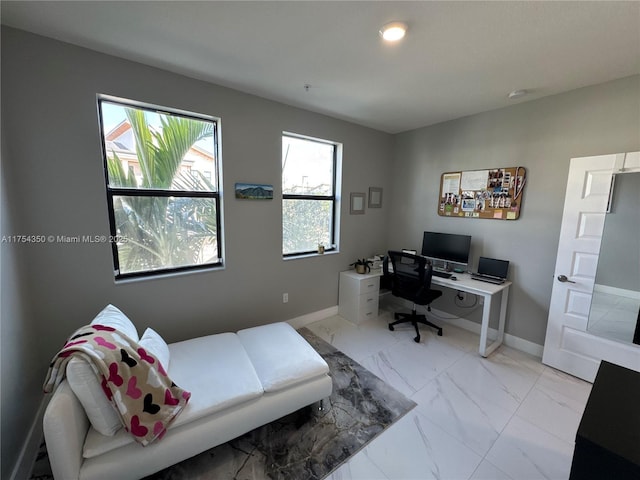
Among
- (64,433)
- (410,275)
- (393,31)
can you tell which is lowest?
(64,433)

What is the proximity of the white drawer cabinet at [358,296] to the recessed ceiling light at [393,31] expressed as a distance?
237cm

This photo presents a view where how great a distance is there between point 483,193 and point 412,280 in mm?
1282

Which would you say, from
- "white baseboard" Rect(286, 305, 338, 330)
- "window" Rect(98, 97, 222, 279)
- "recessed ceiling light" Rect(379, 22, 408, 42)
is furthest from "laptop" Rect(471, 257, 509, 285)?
"window" Rect(98, 97, 222, 279)

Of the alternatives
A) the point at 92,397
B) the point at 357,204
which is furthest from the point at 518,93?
the point at 92,397

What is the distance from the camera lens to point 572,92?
7.50ft

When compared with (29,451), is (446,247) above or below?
above

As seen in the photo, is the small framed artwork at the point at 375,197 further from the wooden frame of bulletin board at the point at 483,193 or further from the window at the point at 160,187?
the window at the point at 160,187

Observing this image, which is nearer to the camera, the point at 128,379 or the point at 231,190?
the point at 128,379

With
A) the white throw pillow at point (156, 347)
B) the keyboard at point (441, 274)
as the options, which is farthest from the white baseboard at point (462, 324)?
the white throw pillow at point (156, 347)

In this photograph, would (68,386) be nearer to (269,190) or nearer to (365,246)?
(269,190)

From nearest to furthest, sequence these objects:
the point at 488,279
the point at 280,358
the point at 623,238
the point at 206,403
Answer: the point at 206,403
the point at 280,358
the point at 623,238
the point at 488,279

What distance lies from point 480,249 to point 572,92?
1640 millimetres

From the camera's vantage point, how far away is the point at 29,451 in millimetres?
1505

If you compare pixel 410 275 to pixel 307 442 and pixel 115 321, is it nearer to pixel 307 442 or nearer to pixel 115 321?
pixel 307 442
